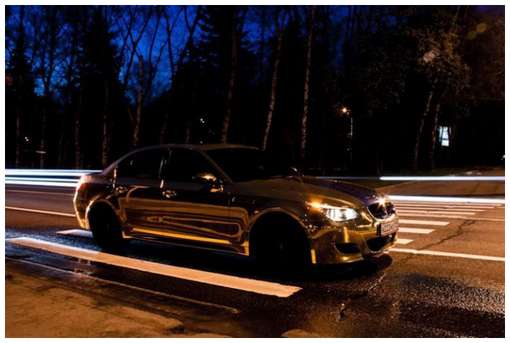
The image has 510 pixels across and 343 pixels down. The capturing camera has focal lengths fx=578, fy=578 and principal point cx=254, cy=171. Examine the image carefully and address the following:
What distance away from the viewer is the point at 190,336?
4945 millimetres

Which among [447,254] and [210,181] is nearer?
[210,181]

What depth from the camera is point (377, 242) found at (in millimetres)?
7121

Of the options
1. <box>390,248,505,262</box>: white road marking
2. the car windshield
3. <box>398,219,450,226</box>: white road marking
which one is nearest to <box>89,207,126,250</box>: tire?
the car windshield

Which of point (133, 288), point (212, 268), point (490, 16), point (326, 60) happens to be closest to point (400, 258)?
point (212, 268)

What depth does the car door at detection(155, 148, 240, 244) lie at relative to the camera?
7480mm

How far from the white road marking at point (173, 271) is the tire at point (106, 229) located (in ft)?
0.96

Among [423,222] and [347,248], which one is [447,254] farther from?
[423,222]

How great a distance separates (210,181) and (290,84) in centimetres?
3749

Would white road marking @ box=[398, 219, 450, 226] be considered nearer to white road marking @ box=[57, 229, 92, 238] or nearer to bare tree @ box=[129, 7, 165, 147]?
white road marking @ box=[57, 229, 92, 238]

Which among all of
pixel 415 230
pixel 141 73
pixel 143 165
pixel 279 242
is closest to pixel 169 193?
pixel 143 165

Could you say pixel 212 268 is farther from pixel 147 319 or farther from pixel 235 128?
pixel 235 128

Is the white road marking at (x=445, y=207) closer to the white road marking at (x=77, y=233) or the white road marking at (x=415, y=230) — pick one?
the white road marking at (x=415, y=230)

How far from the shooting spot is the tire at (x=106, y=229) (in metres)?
9.01

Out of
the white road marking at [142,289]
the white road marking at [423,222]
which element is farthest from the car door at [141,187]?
the white road marking at [423,222]
